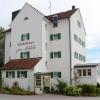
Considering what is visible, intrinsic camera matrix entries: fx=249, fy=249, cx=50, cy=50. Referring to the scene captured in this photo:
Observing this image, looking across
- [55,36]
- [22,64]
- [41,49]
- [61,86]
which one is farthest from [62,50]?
[22,64]

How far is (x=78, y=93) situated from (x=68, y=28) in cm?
1180

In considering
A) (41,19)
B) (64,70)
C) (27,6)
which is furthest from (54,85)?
(27,6)

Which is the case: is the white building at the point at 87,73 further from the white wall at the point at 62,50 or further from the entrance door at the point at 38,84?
the entrance door at the point at 38,84

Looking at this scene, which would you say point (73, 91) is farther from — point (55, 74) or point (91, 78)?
point (55, 74)

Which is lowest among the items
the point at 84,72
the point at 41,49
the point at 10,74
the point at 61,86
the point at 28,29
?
the point at 61,86

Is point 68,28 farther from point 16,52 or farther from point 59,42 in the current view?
point 16,52

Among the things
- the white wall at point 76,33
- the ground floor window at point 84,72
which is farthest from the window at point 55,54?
the ground floor window at point 84,72

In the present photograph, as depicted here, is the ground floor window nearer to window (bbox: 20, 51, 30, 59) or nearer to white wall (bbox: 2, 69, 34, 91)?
white wall (bbox: 2, 69, 34, 91)

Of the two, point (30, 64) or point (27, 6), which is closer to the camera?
point (30, 64)

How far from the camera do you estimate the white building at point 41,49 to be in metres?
38.9

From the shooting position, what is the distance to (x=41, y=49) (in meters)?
40.7

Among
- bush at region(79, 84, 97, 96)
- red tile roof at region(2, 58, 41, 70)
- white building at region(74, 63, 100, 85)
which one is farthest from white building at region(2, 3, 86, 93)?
bush at region(79, 84, 97, 96)

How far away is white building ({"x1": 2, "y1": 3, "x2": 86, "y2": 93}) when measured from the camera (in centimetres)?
3894

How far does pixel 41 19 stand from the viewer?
41.4m
